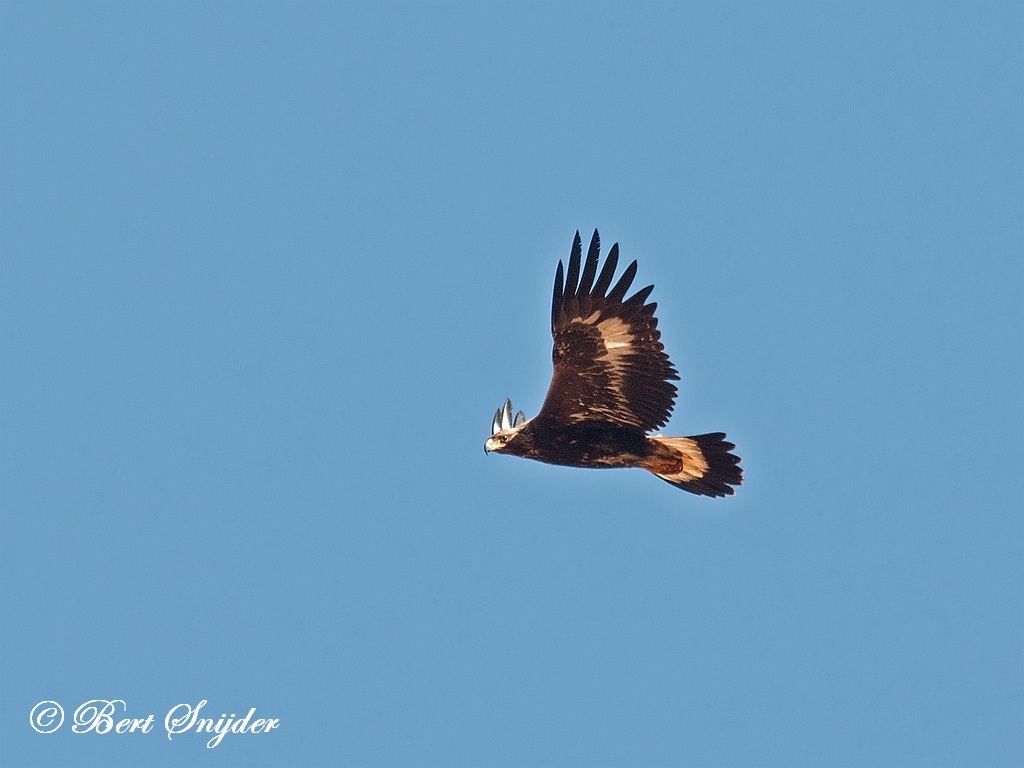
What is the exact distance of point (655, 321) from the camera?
12.6 m

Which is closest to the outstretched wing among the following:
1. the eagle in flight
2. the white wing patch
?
the eagle in flight

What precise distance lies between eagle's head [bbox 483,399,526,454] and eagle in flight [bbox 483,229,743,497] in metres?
0.01

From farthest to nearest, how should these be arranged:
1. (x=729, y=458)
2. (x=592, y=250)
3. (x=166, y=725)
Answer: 1. (x=166, y=725)
2. (x=729, y=458)
3. (x=592, y=250)

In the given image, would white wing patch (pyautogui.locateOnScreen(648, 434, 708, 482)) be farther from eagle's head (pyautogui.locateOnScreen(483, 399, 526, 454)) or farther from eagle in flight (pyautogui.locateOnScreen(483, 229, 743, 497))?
eagle's head (pyautogui.locateOnScreen(483, 399, 526, 454))

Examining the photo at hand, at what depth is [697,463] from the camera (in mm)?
13672

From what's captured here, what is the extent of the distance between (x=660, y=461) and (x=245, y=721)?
513 cm

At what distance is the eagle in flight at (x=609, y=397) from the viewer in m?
12.6

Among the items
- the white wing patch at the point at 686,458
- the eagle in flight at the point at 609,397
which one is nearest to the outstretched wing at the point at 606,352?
the eagle in flight at the point at 609,397

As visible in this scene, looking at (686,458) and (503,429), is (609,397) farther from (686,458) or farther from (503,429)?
(503,429)

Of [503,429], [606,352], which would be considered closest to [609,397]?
[606,352]

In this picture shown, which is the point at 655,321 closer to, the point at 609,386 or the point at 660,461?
the point at 609,386

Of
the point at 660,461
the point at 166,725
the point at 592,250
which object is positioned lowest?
the point at 166,725

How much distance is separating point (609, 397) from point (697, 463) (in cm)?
125

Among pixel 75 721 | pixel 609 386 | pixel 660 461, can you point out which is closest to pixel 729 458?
pixel 660 461
